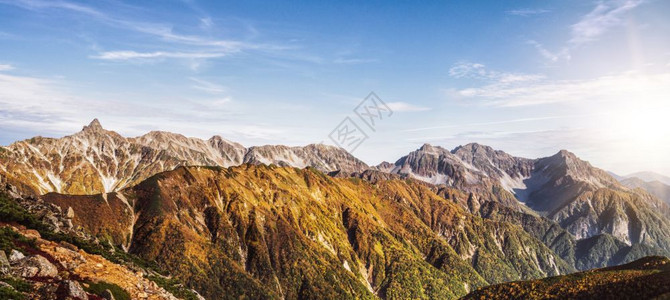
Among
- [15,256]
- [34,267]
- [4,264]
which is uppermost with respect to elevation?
[4,264]

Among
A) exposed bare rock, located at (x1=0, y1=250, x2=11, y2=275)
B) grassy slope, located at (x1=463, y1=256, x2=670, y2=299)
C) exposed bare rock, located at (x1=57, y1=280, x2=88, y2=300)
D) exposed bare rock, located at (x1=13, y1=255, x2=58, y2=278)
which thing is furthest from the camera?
grassy slope, located at (x1=463, y1=256, x2=670, y2=299)

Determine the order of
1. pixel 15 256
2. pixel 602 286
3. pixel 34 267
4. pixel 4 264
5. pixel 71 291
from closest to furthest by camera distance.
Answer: pixel 4 264 → pixel 71 291 → pixel 34 267 → pixel 15 256 → pixel 602 286

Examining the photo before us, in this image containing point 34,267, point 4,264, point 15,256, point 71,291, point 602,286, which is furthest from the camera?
point 602,286

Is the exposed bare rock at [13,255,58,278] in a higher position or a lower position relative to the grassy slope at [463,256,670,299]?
higher

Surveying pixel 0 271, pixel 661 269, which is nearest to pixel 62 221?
pixel 0 271

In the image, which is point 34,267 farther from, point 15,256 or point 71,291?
point 71,291

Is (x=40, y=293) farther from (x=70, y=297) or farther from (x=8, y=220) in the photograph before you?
(x=8, y=220)

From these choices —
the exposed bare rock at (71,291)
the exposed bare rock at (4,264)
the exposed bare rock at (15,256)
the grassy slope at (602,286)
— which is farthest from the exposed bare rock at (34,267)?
the grassy slope at (602,286)

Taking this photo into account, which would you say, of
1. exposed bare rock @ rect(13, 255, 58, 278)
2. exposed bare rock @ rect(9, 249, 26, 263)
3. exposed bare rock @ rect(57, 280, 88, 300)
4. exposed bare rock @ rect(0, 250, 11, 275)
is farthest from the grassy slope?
exposed bare rock @ rect(9, 249, 26, 263)

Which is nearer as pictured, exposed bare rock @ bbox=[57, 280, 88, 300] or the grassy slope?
exposed bare rock @ bbox=[57, 280, 88, 300]

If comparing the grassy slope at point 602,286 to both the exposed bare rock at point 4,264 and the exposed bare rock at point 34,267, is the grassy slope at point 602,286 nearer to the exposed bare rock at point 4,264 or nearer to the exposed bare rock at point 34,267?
the exposed bare rock at point 34,267

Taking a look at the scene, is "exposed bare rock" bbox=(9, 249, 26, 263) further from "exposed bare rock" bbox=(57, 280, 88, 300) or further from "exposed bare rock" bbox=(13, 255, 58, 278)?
"exposed bare rock" bbox=(57, 280, 88, 300)

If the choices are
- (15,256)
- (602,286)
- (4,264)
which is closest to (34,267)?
(4,264)

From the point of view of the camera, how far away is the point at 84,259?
70.8 metres
